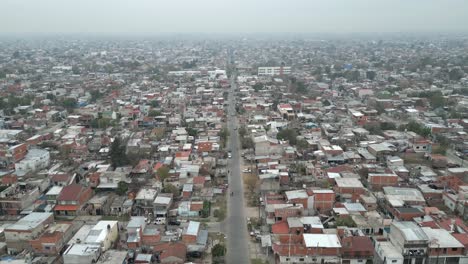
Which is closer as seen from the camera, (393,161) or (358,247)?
(358,247)

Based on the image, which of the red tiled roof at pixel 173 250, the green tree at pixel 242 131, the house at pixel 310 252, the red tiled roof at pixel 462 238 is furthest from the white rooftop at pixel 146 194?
the red tiled roof at pixel 462 238

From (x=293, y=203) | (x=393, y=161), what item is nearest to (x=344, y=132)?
(x=393, y=161)

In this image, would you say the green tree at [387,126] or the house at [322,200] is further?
the green tree at [387,126]

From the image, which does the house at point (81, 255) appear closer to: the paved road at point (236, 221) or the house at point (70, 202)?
the house at point (70, 202)

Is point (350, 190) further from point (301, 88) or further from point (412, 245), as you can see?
point (301, 88)

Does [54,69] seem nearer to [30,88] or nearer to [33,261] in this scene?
[30,88]

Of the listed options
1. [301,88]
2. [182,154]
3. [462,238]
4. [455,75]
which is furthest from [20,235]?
[455,75]
